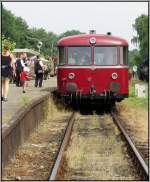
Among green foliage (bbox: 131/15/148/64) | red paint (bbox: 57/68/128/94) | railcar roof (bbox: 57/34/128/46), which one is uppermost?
green foliage (bbox: 131/15/148/64)

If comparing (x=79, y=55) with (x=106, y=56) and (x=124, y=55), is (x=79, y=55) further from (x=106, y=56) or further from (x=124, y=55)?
(x=124, y=55)

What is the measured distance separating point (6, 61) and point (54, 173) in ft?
30.2

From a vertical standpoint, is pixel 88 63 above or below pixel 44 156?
above

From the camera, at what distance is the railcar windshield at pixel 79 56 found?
20406 mm

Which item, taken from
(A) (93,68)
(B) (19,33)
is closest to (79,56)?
(A) (93,68)

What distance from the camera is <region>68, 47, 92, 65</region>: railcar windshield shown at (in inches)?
803

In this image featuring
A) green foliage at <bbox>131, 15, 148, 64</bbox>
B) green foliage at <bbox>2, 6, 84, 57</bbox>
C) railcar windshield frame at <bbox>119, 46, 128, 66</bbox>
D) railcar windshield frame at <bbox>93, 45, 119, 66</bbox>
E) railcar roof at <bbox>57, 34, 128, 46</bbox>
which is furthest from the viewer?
green foliage at <bbox>2, 6, 84, 57</bbox>

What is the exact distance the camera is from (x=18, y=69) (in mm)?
27016

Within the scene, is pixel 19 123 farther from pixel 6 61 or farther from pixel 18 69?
pixel 18 69

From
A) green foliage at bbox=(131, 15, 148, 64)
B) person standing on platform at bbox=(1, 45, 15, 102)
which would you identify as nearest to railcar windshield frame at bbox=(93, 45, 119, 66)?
person standing on platform at bbox=(1, 45, 15, 102)

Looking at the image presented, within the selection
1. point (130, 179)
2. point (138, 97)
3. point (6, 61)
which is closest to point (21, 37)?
point (138, 97)

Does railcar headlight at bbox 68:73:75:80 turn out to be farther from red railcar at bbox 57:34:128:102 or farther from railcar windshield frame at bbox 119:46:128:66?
railcar windshield frame at bbox 119:46:128:66

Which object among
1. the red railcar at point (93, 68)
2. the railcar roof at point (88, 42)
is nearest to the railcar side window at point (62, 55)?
the red railcar at point (93, 68)

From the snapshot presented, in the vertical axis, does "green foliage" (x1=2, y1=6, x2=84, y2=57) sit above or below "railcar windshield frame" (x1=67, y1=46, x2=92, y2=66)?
above
